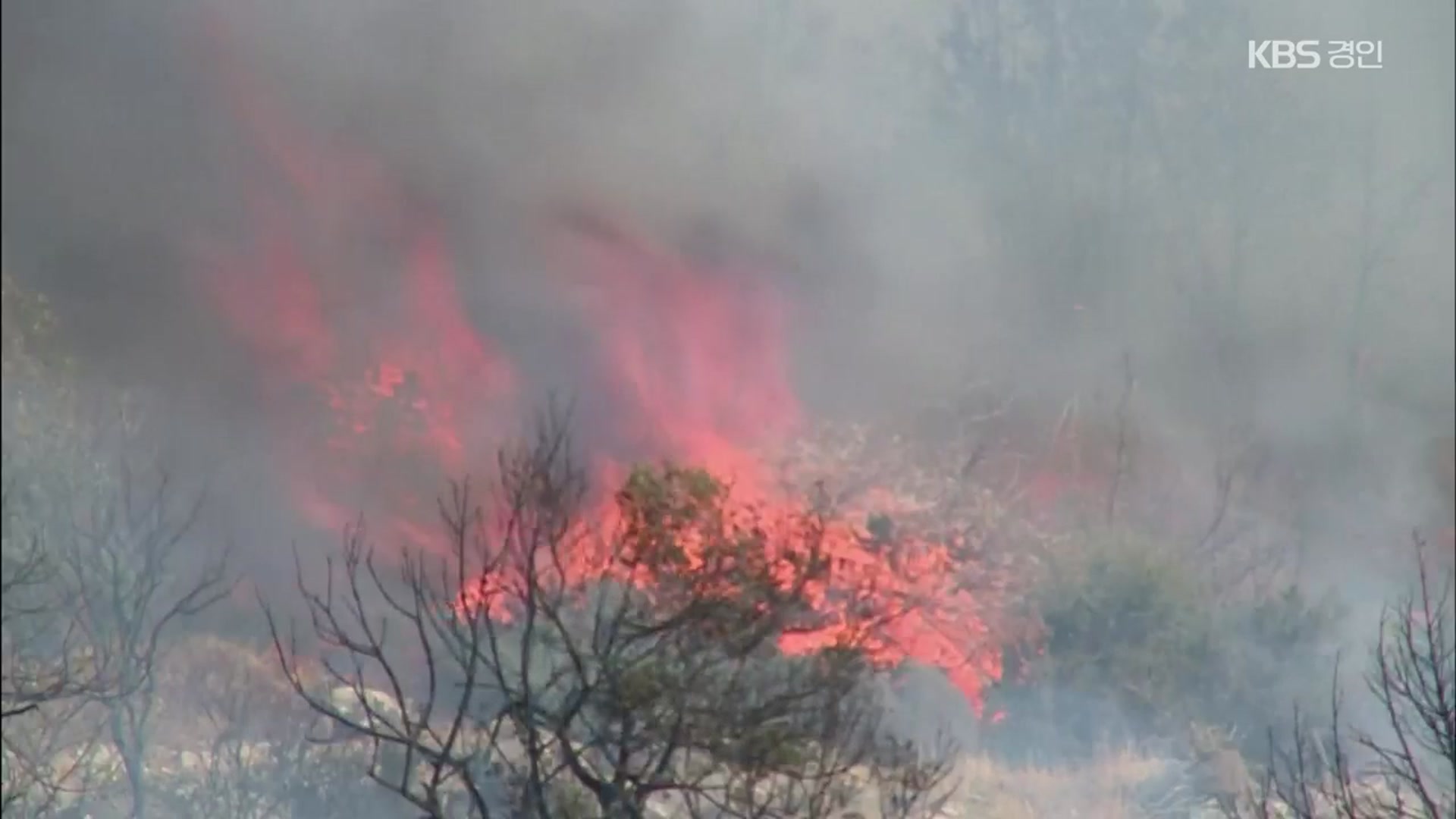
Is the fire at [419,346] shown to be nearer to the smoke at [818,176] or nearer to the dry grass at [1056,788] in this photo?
the smoke at [818,176]

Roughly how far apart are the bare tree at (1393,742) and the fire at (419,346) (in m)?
2.12

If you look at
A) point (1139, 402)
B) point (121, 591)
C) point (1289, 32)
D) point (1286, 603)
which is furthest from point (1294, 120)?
point (121, 591)

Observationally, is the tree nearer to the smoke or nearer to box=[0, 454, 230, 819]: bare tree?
box=[0, 454, 230, 819]: bare tree

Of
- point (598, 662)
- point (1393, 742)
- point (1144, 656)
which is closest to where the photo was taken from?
point (598, 662)

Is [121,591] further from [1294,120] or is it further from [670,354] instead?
[1294,120]

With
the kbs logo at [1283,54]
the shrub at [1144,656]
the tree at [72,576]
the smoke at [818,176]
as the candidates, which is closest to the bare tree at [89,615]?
the tree at [72,576]

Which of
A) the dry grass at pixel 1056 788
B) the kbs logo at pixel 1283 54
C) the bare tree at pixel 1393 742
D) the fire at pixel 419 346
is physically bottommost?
the dry grass at pixel 1056 788

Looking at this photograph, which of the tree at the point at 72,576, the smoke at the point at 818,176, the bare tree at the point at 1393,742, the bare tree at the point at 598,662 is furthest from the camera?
the smoke at the point at 818,176

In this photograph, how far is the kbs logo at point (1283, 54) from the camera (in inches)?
207

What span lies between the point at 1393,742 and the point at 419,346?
13.4 feet

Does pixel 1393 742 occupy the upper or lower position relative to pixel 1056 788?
upper

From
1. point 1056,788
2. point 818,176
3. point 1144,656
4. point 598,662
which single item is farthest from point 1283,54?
point 598,662

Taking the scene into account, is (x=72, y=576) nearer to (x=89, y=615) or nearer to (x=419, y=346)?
(x=89, y=615)

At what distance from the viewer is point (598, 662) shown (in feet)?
16.3
